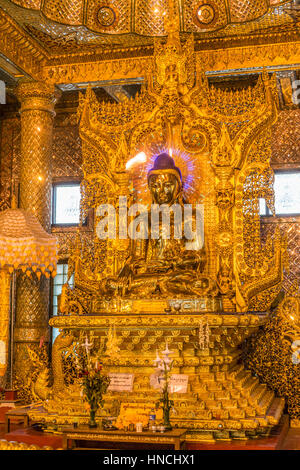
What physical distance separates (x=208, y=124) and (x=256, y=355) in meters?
2.92

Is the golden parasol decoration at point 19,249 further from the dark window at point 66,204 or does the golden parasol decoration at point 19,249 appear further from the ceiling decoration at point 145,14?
the ceiling decoration at point 145,14

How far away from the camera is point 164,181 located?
24.1 feet

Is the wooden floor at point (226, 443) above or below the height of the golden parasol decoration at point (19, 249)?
below

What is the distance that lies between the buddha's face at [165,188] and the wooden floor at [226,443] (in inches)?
118

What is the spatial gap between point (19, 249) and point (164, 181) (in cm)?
207

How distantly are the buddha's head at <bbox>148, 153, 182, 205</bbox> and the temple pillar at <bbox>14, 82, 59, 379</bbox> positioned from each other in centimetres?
190

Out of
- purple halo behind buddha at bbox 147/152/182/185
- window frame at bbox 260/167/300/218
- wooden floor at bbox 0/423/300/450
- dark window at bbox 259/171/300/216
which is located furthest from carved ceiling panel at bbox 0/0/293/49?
wooden floor at bbox 0/423/300/450

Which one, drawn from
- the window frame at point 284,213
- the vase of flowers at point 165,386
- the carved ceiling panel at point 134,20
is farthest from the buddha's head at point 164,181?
the vase of flowers at point 165,386

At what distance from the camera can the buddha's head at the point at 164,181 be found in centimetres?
734

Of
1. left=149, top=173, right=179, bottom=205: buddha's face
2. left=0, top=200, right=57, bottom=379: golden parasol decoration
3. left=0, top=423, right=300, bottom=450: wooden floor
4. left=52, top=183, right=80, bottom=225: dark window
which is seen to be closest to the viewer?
left=0, top=423, right=300, bottom=450: wooden floor

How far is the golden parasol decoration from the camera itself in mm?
7734

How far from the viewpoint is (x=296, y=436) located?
637cm

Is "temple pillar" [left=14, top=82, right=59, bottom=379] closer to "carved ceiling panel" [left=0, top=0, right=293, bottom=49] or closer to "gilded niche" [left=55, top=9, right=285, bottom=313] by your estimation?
"carved ceiling panel" [left=0, top=0, right=293, bottom=49]
